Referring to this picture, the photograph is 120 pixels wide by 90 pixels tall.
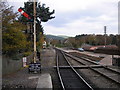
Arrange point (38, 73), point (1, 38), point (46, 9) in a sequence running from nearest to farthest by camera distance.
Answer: point (1, 38)
point (38, 73)
point (46, 9)

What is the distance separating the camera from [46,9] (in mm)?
40438

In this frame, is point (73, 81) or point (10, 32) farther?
point (10, 32)

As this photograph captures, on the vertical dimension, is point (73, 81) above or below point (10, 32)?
below

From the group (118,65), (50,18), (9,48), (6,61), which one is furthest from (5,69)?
(50,18)

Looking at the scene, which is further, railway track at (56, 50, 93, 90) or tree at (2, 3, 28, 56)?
tree at (2, 3, 28, 56)

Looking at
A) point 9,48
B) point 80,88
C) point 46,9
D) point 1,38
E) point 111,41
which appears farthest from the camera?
point 111,41

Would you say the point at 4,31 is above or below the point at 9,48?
A: above

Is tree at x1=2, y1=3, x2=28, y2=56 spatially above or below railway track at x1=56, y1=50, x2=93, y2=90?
above

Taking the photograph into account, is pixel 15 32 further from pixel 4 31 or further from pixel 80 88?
pixel 80 88

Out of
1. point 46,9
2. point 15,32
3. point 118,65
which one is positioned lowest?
point 118,65

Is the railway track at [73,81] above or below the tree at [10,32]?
below

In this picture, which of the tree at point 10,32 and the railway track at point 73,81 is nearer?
the railway track at point 73,81

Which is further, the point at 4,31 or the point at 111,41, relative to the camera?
the point at 111,41

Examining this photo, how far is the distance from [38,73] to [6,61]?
9.15 feet
